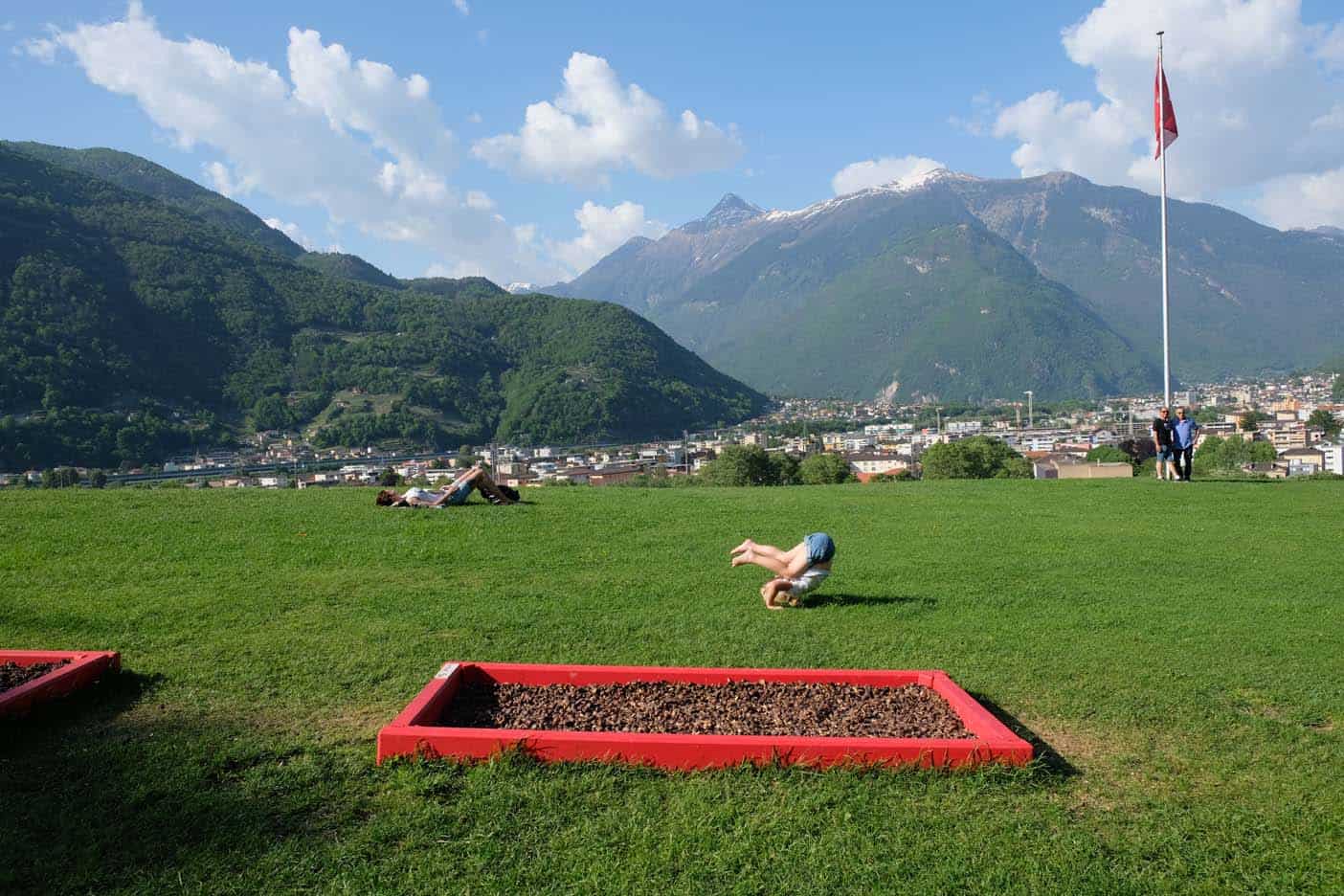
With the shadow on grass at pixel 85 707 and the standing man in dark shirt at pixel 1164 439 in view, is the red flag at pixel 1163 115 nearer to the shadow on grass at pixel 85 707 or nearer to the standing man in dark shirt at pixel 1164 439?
the standing man in dark shirt at pixel 1164 439

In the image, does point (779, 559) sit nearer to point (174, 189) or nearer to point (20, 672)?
point (20, 672)

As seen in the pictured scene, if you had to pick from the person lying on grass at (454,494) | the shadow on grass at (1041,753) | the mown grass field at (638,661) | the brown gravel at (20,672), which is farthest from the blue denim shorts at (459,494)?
the shadow on grass at (1041,753)

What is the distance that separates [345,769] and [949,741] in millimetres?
3146

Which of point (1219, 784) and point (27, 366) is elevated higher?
point (27, 366)

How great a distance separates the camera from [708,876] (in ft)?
11.2

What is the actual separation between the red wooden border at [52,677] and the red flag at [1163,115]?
2610cm

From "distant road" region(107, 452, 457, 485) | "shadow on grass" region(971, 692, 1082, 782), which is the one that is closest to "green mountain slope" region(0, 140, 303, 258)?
"distant road" region(107, 452, 457, 485)

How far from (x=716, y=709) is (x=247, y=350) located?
95186mm

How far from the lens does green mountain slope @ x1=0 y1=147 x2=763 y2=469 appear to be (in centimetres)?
6594

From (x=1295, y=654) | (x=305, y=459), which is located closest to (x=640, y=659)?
(x=1295, y=654)

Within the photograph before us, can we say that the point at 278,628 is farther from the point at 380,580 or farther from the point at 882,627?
the point at 882,627

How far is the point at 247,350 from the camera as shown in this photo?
88.3 meters

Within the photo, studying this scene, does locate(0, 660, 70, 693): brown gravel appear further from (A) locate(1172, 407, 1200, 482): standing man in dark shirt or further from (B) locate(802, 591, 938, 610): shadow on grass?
(A) locate(1172, 407, 1200, 482): standing man in dark shirt

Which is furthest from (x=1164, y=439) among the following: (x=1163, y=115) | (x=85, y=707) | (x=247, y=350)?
(x=247, y=350)
